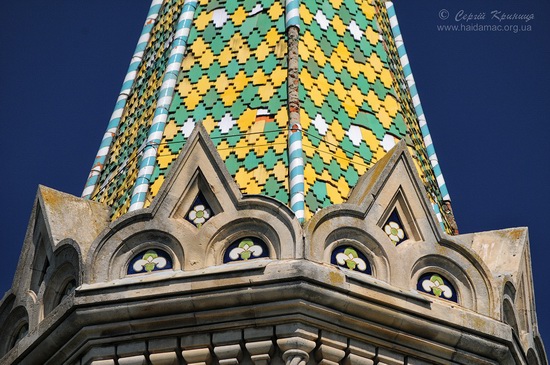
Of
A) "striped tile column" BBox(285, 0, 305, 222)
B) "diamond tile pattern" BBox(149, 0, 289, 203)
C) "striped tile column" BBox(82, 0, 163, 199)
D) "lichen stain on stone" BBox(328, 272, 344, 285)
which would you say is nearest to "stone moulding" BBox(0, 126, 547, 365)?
"lichen stain on stone" BBox(328, 272, 344, 285)

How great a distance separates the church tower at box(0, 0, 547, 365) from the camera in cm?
2084

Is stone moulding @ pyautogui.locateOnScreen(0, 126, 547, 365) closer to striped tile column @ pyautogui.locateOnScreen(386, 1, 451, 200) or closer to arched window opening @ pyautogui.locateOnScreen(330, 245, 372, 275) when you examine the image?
arched window opening @ pyautogui.locateOnScreen(330, 245, 372, 275)

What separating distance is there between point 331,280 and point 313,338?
60 cm

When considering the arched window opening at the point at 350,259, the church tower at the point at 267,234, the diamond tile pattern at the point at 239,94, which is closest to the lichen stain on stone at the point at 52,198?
the church tower at the point at 267,234

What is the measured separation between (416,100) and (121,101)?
12.0 ft

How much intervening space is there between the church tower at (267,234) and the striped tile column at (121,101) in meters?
0.05

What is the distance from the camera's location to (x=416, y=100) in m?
26.1

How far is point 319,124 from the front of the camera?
23422mm

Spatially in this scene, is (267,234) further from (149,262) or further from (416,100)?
(416,100)

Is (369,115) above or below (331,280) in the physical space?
above

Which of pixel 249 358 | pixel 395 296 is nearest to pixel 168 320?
pixel 249 358

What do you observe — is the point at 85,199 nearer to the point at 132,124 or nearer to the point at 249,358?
→ the point at 132,124

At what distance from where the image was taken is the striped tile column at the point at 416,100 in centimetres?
2534

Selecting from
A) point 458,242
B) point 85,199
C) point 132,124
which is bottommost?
point 458,242
